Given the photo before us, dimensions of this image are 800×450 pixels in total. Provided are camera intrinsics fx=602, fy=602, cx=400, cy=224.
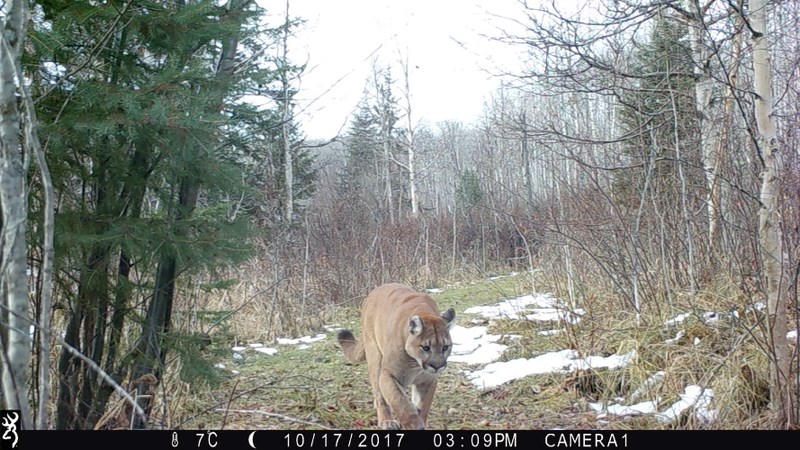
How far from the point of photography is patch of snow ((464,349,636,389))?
5.66 metres

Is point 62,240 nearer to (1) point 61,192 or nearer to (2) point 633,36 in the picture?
(1) point 61,192

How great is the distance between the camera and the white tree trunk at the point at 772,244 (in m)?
3.73

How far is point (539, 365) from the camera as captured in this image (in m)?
6.41

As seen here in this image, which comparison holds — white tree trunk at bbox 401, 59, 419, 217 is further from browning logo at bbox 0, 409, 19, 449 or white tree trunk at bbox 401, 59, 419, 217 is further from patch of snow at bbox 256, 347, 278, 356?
browning logo at bbox 0, 409, 19, 449

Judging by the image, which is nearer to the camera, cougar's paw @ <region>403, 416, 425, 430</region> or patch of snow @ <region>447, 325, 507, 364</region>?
cougar's paw @ <region>403, 416, 425, 430</region>

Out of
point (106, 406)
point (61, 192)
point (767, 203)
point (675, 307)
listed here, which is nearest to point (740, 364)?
point (767, 203)

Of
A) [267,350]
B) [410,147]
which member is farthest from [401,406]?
[410,147]

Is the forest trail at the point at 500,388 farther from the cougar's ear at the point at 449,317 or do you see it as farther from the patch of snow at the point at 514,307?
the cougar's ear at the point at 449,317

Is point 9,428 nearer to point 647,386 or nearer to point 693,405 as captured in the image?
point 693,405

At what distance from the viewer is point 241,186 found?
187 inches

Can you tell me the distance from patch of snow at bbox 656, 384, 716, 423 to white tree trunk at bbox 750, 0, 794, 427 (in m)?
0.49
